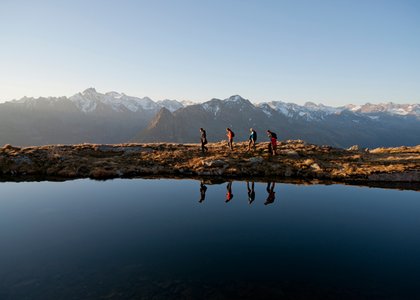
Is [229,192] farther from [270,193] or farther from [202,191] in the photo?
[270,193]

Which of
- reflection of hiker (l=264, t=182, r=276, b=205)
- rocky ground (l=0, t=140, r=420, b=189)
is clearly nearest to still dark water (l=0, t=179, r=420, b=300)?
reflection of hiker (l=264, t=182, r=276, b=205)

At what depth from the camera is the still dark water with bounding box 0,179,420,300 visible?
1283 cm

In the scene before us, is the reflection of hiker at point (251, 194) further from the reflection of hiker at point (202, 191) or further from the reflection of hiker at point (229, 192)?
the reflection of hiker at point (202, 191)

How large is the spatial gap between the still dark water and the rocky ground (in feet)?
24.7

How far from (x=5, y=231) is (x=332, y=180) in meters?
29.6

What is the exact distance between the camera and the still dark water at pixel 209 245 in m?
12.8

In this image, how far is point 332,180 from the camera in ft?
110

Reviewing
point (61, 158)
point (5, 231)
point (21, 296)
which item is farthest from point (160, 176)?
point (21, 296)

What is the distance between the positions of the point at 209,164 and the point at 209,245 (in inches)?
831

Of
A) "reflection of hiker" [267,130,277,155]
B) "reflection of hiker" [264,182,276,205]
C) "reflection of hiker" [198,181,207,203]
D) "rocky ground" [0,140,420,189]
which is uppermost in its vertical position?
"reflection of hiker" [267,130,277,155]

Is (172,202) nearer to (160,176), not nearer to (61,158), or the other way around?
(160,176)

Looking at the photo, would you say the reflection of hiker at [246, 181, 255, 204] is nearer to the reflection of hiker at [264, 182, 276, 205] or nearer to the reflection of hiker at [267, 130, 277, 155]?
the reflection of hiker at [264, 182, 276, 205]

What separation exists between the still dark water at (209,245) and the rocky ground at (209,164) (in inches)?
296

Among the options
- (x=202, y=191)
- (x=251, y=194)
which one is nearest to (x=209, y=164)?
(x=202, y=191)
